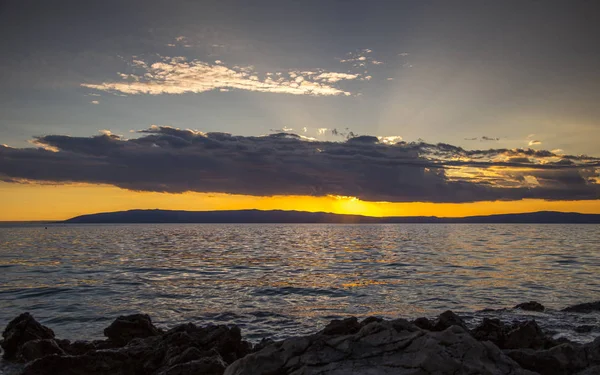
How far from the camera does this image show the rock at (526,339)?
43.1 feet

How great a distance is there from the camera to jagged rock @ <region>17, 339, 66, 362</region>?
12.6 m

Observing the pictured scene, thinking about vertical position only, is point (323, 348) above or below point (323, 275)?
above

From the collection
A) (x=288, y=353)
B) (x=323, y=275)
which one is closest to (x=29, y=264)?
(x=323, y=275)

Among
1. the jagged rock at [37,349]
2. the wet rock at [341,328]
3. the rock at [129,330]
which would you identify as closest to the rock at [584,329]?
the wet rock at [341,328]

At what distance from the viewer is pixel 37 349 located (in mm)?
12719

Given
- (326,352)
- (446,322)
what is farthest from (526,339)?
(326,352)

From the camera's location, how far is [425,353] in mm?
7238

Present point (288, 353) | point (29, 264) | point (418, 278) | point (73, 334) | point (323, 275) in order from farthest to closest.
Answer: point (29, 264) → point (323, 275) → point (418, 278) → point (73, 334) → point (288, 353)

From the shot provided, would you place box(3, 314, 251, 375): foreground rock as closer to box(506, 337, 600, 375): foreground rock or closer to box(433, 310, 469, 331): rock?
box(433, 310, 469, 331): rock

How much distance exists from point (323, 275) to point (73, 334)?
20190 millimetres

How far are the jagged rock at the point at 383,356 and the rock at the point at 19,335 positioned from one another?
996 cm

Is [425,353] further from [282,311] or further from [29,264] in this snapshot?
[29,264]

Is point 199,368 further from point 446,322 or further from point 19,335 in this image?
point 446,322

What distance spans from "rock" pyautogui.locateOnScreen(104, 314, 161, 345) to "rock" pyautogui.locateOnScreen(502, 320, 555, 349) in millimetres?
12243
